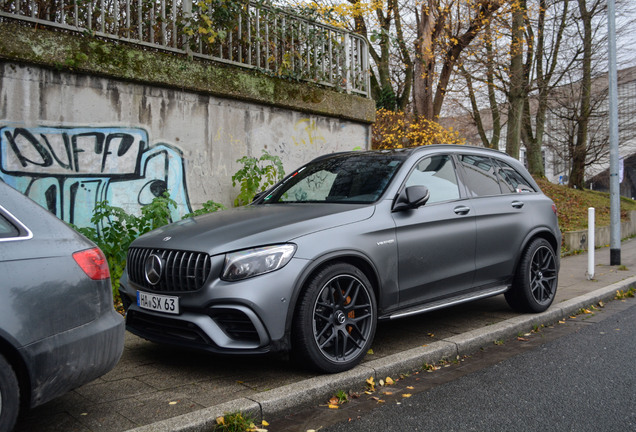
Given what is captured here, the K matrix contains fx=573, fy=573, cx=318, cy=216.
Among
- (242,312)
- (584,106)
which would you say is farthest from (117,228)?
(584,106)

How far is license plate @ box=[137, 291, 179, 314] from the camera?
3.99 metres

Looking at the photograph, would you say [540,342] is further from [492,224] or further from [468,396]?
[468,396]

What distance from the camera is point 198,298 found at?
3873 millimetres

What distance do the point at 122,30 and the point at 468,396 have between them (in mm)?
5885

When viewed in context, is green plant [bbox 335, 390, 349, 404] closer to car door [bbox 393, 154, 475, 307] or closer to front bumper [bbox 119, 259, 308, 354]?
front bumper [bbox 119, 259, 308, 354]

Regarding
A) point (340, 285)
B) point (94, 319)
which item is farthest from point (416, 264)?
point (94, 319)

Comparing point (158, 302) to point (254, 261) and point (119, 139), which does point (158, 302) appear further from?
point (119, 139)

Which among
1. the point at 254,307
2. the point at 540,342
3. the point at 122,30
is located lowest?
the point at 540,342

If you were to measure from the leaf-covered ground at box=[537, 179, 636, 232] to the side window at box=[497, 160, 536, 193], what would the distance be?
999 cm

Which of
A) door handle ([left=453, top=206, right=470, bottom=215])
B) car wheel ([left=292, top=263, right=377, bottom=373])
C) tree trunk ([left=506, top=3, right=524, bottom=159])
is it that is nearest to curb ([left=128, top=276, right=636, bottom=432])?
car wheel ([left=292, top=263, right=377, bottom=373])

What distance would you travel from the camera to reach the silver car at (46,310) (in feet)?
8.84

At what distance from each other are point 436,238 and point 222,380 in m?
2.18

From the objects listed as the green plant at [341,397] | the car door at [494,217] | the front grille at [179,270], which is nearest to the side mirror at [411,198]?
the car door at [494,217]


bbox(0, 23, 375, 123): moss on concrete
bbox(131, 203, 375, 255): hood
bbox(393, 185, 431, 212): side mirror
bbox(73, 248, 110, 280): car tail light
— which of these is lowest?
bbox(73, 248, 110, 280): car tail light
